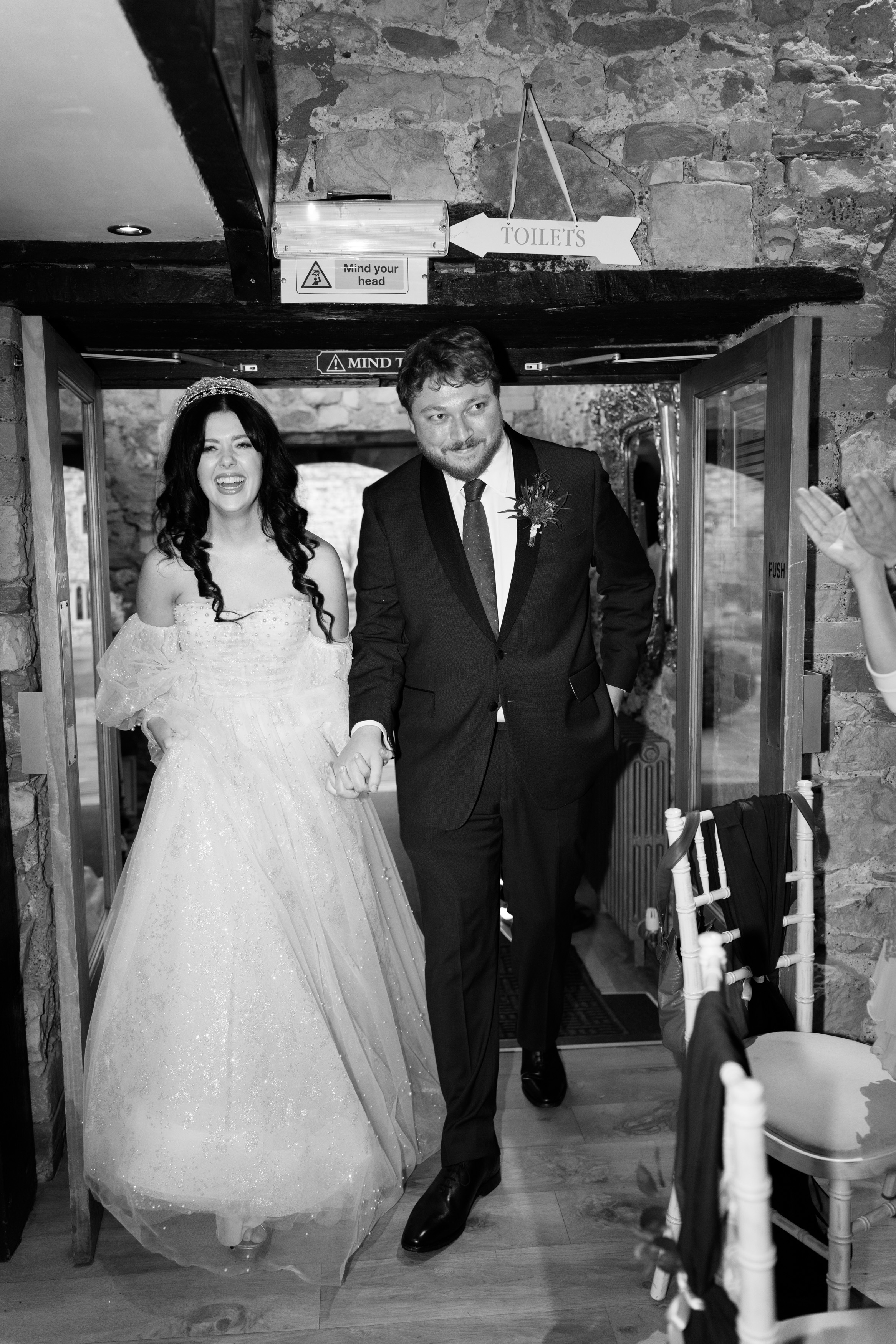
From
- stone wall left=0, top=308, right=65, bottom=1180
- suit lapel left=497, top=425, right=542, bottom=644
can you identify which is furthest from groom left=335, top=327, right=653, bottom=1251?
stone wall left=0, top=308, right=65, bottom=1180

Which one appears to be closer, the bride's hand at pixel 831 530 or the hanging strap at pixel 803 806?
the bride's hand at pixel 831 530

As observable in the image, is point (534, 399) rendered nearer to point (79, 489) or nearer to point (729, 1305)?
point (729, 1305)

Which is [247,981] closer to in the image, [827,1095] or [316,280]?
[827,1095]

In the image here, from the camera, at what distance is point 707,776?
325 cm

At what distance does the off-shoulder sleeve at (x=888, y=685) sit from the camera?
5.54 feet

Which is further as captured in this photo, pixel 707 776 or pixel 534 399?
pixel 534 399

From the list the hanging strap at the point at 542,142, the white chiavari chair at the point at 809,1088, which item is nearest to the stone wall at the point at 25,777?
the hanging strap at the point at 542,142

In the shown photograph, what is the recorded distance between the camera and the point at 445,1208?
238cm

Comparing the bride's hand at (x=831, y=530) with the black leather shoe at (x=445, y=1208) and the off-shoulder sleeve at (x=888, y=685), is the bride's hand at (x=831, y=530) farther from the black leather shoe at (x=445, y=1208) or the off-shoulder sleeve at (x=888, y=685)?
the black leather shoe at (x=445, y=1208)

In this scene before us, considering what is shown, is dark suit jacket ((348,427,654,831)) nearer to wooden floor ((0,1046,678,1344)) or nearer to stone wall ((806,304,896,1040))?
stone wall ((806,304,896,1040))

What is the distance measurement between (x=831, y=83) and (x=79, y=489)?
9368mm

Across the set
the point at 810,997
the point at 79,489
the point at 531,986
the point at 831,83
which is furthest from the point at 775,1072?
the point at 79,489

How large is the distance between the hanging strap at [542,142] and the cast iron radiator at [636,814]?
2191mm

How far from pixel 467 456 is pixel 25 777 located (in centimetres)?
138
